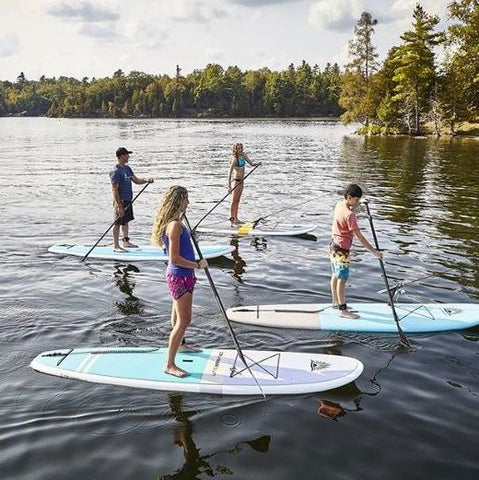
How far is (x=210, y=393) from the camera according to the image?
710cm

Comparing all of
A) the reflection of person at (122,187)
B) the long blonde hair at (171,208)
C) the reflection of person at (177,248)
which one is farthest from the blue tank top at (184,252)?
the reflection of person at (122,187)

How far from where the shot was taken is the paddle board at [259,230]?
15914mm

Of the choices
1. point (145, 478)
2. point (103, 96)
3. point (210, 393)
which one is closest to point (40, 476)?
point (145, 478)

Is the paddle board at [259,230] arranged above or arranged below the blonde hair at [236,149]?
below

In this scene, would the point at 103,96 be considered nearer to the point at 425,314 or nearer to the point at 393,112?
the point at 393,112

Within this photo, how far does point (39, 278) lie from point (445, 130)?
5585 centimetres

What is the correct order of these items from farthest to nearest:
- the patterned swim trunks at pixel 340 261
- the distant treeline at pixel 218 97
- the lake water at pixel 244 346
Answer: the distant treeline at pixel 218 97 → the patterned swim trunks at pixel 340 261 → the lake water at pixel 244 346

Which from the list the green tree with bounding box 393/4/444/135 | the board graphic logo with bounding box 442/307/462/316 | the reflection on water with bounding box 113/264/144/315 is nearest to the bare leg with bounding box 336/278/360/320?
the board graphic logo with bounding box 442/307/462/316

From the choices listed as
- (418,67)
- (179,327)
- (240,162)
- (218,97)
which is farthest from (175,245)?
(218,97)

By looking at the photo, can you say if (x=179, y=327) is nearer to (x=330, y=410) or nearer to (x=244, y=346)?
(x=244, y=346)

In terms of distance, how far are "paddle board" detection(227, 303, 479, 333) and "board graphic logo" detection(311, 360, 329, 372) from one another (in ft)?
4.84

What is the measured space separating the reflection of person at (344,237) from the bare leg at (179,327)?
3130mm

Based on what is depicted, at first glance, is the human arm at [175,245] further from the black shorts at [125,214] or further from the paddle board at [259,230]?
the paddle board at [259,230]

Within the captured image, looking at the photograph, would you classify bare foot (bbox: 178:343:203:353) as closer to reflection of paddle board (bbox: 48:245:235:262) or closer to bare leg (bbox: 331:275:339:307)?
bare leg (bbox: 331:275:339:307)
